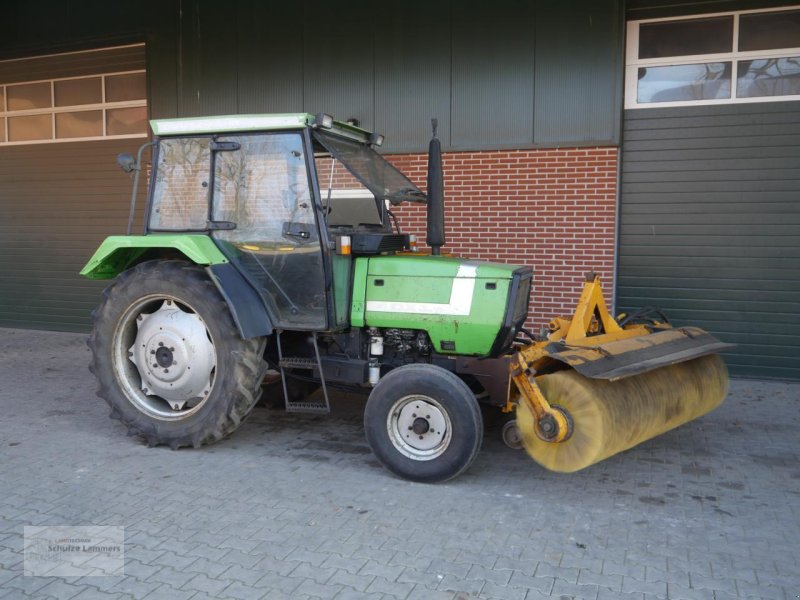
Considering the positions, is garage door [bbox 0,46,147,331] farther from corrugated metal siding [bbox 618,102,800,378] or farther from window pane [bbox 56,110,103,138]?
corrugated metal siding [bbox 618,102,800,378]

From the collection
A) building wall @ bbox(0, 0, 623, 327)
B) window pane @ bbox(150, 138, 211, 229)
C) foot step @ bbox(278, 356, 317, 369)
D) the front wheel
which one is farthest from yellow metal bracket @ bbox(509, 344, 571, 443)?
building wall @ bbox(0, 0, 623, 327)

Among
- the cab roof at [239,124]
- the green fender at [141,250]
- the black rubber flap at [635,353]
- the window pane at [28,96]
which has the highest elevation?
the window pane at [28,96]

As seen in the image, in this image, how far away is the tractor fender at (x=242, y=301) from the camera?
5105 millimetres

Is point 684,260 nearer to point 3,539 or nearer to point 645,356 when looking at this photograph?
point 645,356

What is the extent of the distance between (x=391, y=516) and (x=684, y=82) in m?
6.50

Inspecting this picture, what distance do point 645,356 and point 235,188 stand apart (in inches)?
127

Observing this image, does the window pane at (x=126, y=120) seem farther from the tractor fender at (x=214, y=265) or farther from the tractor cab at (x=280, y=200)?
the tractor fender at (x=214, y=265)

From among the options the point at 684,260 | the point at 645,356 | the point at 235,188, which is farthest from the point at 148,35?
the point at 645,356

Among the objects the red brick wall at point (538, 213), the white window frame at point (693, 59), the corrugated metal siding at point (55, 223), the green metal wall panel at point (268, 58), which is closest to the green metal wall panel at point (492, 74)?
the red brick wall at point (538, 213)

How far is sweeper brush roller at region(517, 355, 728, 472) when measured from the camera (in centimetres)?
445

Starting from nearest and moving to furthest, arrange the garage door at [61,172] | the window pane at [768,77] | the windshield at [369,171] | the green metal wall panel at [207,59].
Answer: the windshield at [369,171] → the window pane at [768,77] → the green metal wall panel at [207,59] → the garage door at [61,172]

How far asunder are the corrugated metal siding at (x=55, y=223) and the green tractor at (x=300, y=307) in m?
6.17

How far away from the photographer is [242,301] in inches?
205

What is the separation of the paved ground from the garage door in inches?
223
